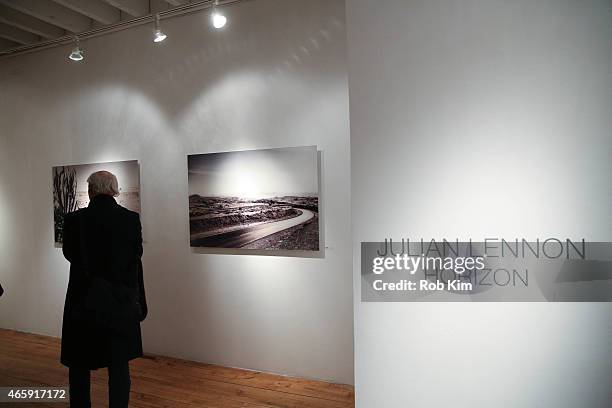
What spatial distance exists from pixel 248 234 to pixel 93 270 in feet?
4.68

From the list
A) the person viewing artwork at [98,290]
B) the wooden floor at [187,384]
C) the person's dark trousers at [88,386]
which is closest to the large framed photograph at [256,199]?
the wooden floor at [187,384]

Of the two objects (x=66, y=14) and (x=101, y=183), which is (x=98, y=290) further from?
(x=66, y=14)

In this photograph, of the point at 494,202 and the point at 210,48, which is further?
the point at 210,48

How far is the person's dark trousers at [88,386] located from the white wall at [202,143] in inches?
50.5

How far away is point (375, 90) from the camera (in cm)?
192

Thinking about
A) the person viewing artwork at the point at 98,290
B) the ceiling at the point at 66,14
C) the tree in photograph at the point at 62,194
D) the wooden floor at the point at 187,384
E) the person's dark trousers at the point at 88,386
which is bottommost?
the wooden floor at the point at 187,384

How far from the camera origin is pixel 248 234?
12.0 feet

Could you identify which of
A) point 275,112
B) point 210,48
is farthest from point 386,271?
point 210,48

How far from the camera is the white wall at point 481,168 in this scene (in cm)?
165

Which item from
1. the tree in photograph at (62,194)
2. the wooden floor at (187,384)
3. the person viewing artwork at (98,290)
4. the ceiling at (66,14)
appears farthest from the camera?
the tree in photograph at (62,194)

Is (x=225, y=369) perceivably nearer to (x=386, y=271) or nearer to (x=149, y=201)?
(x=149, y=201)

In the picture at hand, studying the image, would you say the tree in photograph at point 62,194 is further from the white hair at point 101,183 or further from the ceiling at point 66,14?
the white hair at point 101,183

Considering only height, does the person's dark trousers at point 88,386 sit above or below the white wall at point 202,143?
below

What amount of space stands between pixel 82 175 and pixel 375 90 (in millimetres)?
3817
